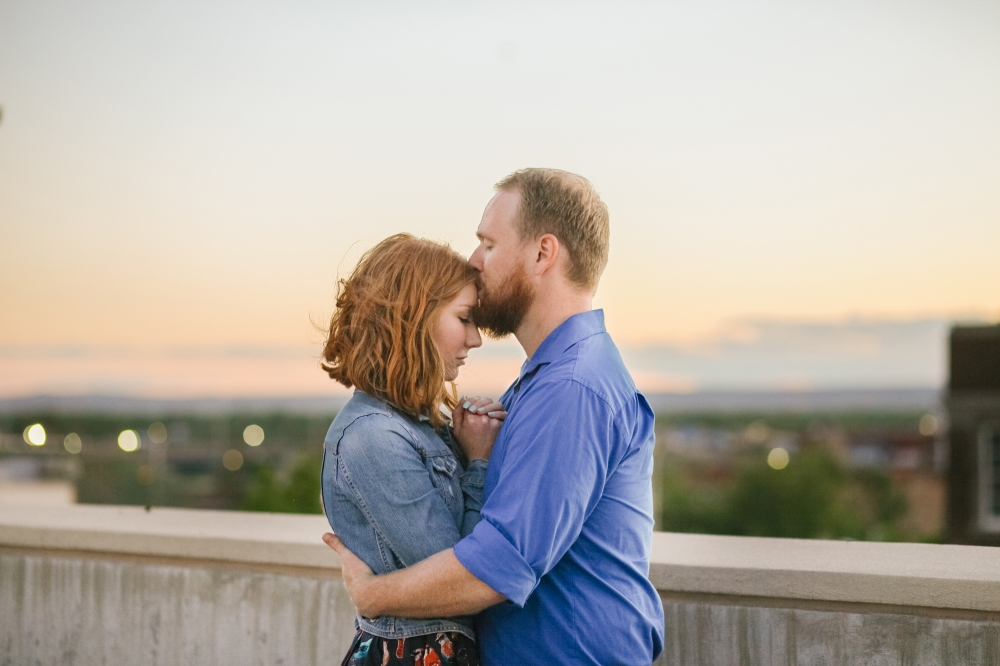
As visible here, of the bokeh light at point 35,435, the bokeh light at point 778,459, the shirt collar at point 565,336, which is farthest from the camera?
the bokeh light at point 778,459

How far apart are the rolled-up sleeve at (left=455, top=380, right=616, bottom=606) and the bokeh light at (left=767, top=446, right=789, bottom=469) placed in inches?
3509

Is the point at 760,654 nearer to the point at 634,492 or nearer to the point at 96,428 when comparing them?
the point at 634,492

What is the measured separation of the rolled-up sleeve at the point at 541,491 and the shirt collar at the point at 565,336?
23cm

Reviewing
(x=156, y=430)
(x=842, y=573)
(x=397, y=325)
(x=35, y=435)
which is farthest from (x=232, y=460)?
(x=397, y=325)

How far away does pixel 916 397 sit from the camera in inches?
5413

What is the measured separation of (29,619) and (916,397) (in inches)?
5795

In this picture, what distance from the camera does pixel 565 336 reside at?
8.56 feet

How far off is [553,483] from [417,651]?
62cm

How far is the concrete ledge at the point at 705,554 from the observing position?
2.96 m

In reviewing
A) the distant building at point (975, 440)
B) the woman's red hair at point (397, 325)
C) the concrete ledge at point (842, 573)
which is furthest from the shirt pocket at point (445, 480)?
the distant building at point (975, 440)

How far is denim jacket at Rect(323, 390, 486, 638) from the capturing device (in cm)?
236

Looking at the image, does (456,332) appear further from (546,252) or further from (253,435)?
(253,435)

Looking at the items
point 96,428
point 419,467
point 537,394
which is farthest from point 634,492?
point 96,428

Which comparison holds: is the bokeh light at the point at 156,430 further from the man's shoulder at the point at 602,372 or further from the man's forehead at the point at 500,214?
the man's shoulder at the point at 602,372
